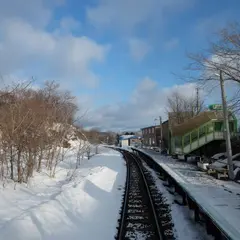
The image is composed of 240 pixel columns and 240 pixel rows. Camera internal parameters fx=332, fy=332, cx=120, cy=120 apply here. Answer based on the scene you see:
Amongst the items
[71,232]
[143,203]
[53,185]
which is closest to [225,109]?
[143,203]

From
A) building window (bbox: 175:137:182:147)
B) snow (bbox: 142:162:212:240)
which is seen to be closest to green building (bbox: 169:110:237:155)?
building window (bbox: 175:137:182:147)

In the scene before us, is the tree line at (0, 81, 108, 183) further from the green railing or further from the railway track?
the green railing

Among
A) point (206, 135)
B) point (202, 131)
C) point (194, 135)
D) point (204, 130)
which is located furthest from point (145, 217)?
point (194, 135)

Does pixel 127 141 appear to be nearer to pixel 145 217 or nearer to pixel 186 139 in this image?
pixel 186 139

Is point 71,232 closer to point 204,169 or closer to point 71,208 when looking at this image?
point 71,208

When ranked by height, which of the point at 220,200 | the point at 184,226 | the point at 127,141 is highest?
the point at 127,141

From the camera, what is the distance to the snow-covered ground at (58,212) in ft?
24.2

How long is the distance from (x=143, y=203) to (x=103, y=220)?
10.2 ft

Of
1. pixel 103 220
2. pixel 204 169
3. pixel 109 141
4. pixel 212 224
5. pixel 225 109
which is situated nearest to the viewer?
pixel 212 224

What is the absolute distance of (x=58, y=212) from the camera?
9148 mm

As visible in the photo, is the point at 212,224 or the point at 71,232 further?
the point at 71,232

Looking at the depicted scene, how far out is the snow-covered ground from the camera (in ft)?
24.2

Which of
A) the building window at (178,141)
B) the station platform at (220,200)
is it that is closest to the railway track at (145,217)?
the station platform at (220,200)

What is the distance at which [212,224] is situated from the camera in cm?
744
